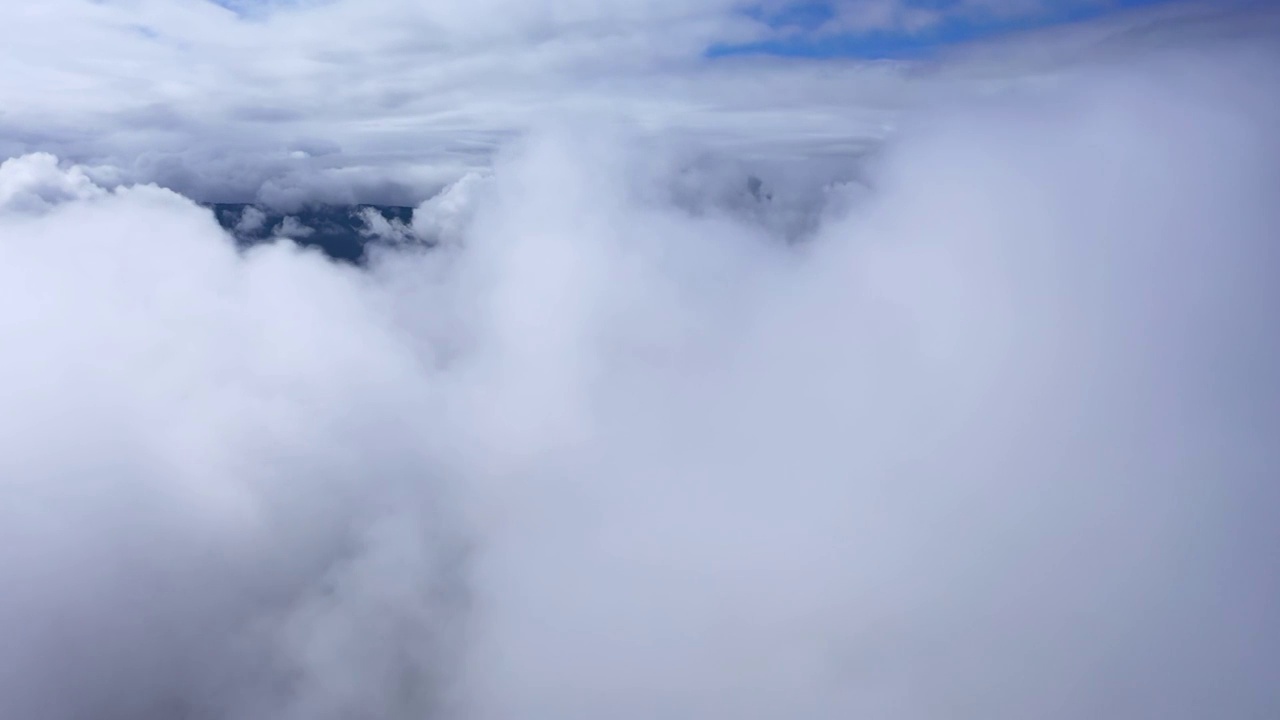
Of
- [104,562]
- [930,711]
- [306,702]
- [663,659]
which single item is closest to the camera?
[930,711]

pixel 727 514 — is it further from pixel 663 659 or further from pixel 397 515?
pixel 397 515

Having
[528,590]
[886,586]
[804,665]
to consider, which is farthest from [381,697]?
[886,586]

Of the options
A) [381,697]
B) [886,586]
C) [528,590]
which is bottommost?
[381,697]

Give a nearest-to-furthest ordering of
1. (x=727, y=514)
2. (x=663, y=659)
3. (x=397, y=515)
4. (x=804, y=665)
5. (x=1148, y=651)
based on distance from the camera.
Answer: (x=1148, y=651) → (x=804, y=665) → (x=663, y=659) → (x=727, y=514) → (x=397, y=515)

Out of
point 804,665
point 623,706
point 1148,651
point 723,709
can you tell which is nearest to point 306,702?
point 623,706

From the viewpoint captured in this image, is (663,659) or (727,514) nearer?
(663,659)

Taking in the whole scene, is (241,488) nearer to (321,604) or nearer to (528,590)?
(321,604)

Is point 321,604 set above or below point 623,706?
below

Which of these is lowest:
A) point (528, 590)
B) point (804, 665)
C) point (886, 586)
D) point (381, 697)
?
point (381, 697)

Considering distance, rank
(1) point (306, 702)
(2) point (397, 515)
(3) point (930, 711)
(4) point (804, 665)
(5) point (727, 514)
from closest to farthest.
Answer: (3) point (930, 711) < (4) point (804, 665) < (1) point (306, 702) < (5) point (727, 514) < (2) point (397, 515)
